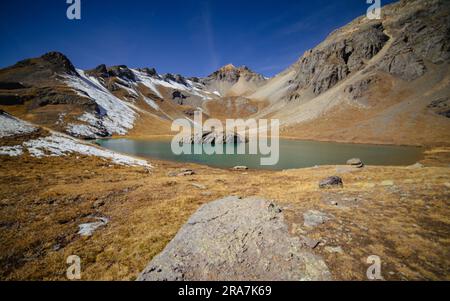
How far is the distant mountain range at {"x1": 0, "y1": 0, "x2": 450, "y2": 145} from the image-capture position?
246ft

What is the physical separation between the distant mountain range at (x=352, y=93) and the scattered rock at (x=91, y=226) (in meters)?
79.5

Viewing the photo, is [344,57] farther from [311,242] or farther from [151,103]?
[151,103]

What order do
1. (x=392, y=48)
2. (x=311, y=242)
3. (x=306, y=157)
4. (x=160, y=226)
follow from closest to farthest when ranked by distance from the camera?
1. (x=311, y=242)
2. (x=160, y=226)
3. (x=306, y=157)
4. (x=392, y=48)

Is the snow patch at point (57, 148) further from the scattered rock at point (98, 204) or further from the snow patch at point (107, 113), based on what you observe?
the snow patch at point (107, 113)

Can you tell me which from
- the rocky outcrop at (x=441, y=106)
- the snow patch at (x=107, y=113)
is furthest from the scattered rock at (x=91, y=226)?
the rocky outcrop at (x=441, y=106)

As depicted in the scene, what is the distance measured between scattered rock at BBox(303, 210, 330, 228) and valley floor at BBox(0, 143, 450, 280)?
25cm

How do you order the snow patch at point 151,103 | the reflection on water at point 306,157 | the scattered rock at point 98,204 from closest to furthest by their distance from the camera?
the scattered rock at point 98,204 → the reflection on water at point 306,157 → the snow patch at point 151,103

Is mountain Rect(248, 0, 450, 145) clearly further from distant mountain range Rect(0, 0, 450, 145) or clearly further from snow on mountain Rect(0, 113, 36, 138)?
snow on mountain Rect(0, 113, 36, 138)

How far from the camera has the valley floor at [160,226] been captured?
6309 mm

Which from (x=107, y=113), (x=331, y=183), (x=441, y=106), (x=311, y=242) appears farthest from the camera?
(x=107, y=113)

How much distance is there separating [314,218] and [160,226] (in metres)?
7.57

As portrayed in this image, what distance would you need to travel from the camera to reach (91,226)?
10.6 metres

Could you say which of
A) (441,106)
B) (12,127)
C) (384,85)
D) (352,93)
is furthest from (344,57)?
(12,127)
